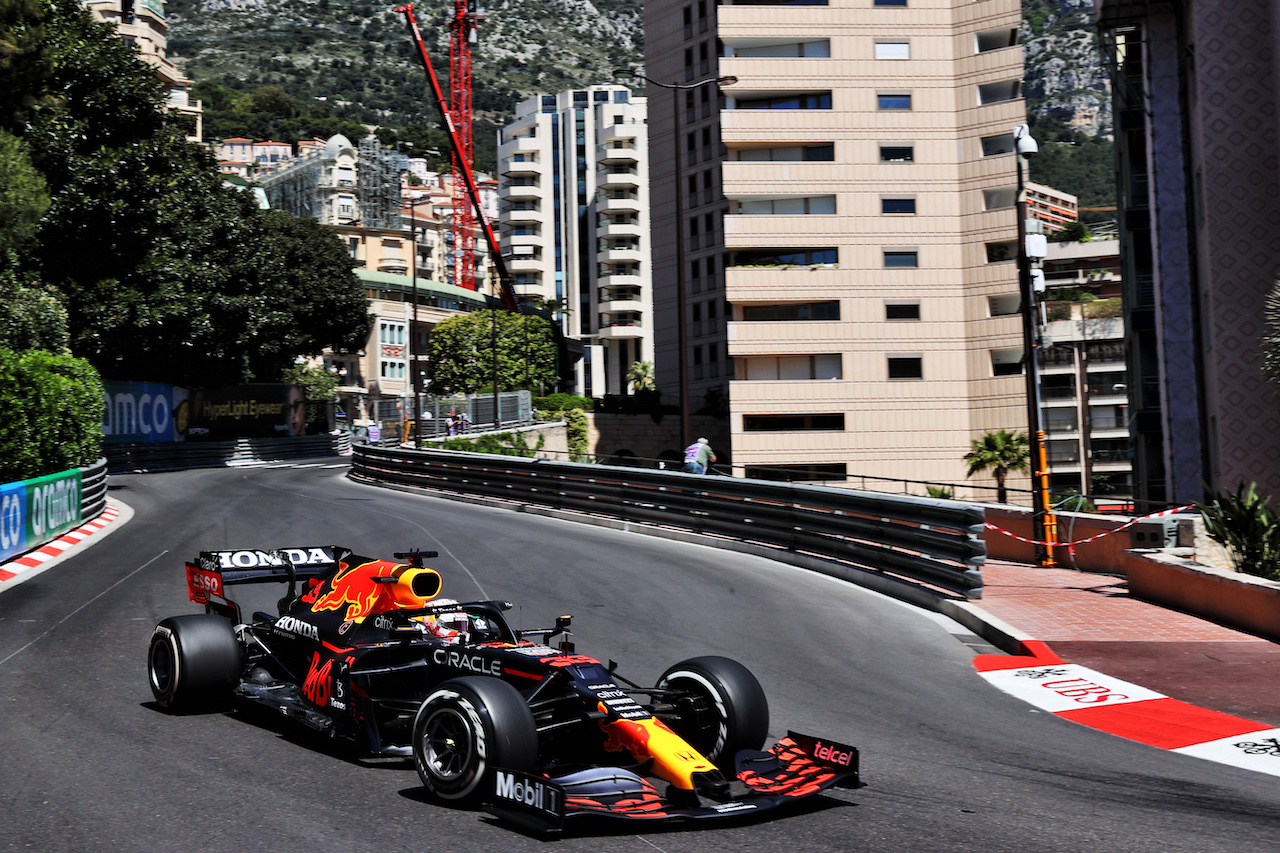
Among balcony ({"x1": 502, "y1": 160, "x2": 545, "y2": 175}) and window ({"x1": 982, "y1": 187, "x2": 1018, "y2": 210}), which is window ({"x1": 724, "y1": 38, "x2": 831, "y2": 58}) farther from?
Answer: balcony ({"x1": 502, "y1": 160, "x2": 545, "y2": 175})

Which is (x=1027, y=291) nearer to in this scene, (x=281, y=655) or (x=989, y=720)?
(x=989, y=720)

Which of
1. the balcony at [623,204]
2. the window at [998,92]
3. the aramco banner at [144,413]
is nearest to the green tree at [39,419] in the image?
the aramco banner at [144,413]

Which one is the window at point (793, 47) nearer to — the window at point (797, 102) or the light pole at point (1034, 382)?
the window at point (797, 102)

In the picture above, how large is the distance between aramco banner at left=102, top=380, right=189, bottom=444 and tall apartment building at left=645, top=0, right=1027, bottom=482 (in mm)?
21953

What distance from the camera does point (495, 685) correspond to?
5.98 meters

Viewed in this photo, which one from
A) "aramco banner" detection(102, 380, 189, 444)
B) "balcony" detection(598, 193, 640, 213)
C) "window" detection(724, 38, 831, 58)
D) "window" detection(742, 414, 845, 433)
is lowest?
"window" detection(742, 414, 845, 433)

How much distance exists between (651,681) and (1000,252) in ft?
155

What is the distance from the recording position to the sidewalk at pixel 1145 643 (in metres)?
9.41

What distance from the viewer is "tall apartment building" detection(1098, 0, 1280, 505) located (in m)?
25.5

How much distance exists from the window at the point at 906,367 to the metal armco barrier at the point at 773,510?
90.6 feet

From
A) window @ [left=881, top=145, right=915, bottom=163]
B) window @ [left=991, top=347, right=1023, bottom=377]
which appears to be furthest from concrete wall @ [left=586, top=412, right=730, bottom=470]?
window @ [left=881, top=145, right=915, bottom=163]

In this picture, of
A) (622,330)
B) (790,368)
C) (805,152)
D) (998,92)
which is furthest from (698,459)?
(622,330)

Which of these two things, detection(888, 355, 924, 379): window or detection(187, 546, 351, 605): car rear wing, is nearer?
detection(187, 546, 351, 605): car rear wing

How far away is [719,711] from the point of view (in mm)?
6422
